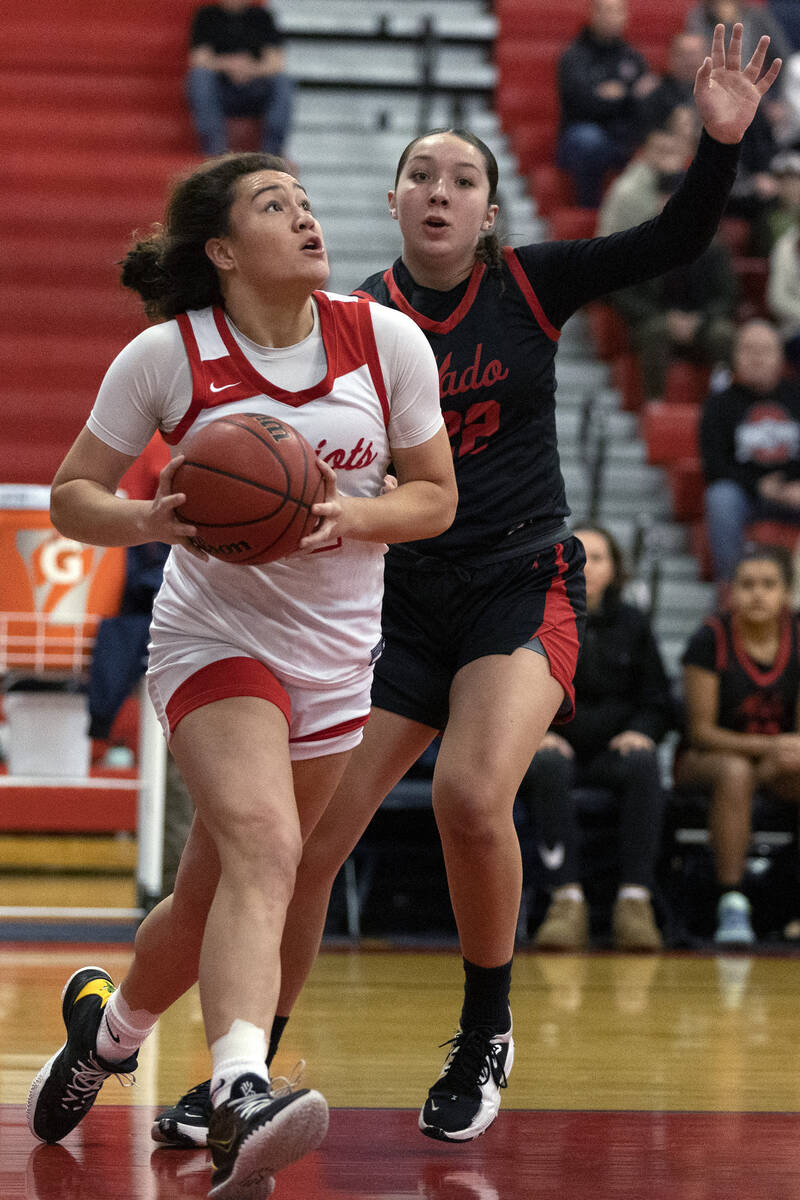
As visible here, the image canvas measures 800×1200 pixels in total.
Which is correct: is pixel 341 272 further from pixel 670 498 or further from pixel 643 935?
pixel 643 935

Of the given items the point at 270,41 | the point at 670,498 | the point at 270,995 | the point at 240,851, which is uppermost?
the point at 270,41

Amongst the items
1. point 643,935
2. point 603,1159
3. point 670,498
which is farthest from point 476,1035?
point 670,498

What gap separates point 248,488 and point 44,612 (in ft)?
11.2

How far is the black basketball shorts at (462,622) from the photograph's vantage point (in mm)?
3018

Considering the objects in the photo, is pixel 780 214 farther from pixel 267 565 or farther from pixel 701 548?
pixel 267 565

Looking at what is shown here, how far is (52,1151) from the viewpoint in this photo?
2.76 metres

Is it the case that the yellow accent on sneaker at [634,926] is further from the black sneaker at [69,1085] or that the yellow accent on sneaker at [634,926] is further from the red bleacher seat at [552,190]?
the red bleacher seat at [552,190]

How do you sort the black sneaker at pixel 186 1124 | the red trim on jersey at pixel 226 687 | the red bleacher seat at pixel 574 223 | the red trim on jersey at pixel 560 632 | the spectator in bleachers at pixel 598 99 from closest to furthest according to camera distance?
the red trim on jersey at pixel 226 687, the black sneaker at pixel 186 1124, the red trim on jersey at pixel 560 632, the red bleacher seat at pixel 574 223, the spectator in bleachers at pixel 598 99

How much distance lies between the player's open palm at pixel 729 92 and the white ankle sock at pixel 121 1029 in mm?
1767

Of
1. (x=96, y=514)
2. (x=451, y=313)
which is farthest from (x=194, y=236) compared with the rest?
(x=451, y=313)

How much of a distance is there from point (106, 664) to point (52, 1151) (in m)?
2.64

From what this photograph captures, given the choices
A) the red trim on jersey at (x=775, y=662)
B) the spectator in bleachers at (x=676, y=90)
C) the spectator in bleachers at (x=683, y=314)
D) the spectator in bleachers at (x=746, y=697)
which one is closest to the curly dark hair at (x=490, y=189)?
the spectator in bleachers at (x=746, y=697)

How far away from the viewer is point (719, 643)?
19.1 feet

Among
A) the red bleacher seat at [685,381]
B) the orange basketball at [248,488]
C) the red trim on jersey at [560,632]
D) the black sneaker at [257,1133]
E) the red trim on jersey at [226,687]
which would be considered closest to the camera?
the black sneaker at [257,1133]
